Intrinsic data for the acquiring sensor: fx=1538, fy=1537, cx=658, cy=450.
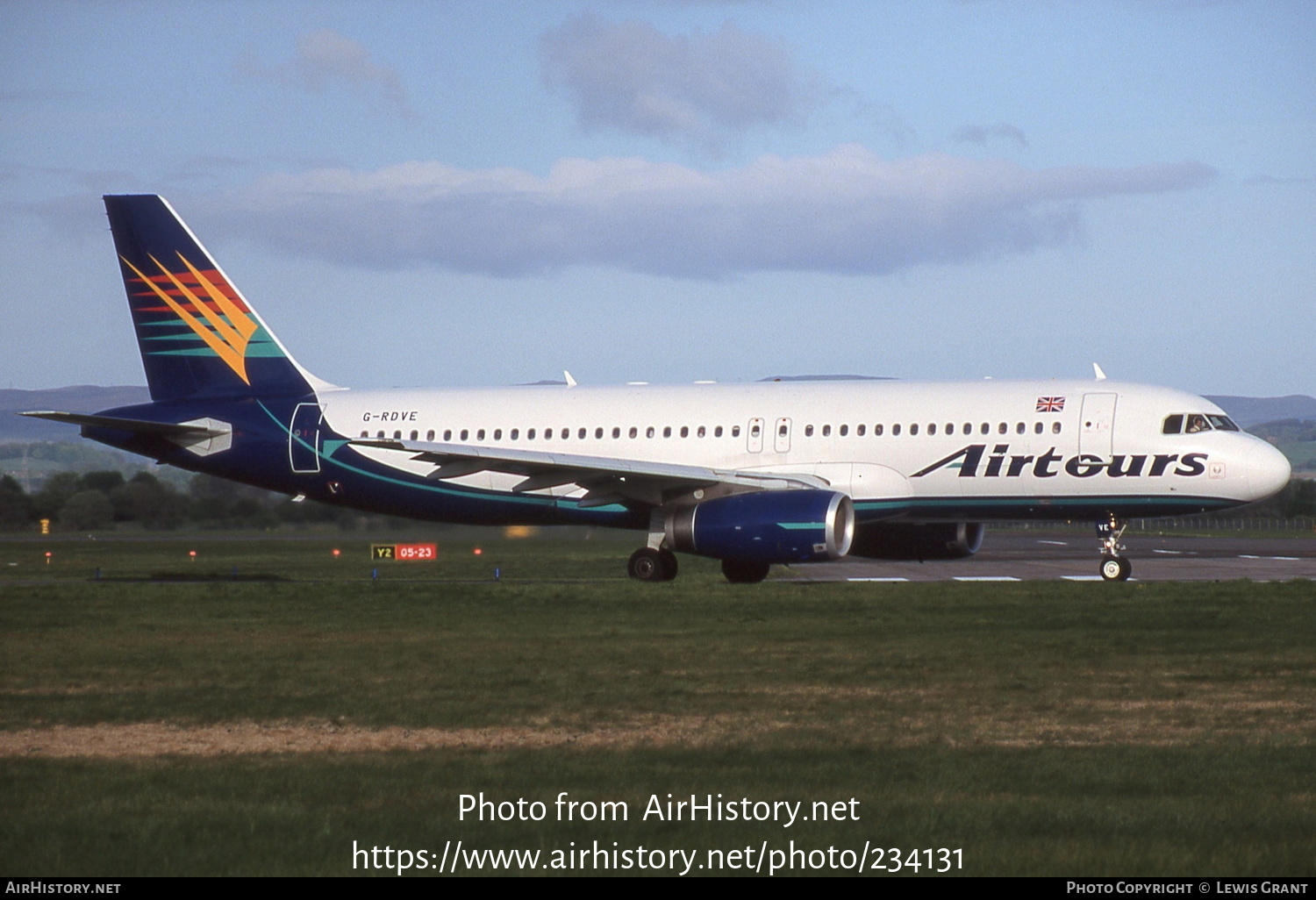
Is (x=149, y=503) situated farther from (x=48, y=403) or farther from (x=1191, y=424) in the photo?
(x=48, y=403)

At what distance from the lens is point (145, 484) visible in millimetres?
50031

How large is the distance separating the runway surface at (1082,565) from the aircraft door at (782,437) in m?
2.75

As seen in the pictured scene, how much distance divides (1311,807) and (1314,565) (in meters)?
30.2

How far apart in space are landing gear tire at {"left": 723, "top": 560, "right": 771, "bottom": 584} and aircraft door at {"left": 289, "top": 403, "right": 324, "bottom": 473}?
9721mm

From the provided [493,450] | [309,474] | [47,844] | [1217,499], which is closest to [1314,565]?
[1217,499]

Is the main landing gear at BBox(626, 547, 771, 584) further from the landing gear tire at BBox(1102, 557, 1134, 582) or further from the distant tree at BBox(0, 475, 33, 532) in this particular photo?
the distant tree at BBox(0, 475, 33, 532)

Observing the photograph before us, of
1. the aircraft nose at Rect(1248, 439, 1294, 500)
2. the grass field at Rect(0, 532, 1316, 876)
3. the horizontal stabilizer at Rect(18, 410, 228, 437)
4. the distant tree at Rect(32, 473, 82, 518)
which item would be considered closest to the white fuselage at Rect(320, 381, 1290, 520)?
the aircraft nose at Rect(1248, 439, 1294, 500)

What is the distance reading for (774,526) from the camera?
26906mm

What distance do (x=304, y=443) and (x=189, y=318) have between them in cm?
407

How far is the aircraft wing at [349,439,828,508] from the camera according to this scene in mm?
28672

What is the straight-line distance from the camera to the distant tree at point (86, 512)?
51156 mm

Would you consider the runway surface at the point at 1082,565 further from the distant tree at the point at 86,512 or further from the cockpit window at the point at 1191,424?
A: the distant tree at the point at 86,512

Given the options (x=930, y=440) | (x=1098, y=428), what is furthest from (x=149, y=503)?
(x=1098, y=428)

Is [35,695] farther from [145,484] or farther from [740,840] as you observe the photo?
[145,484]
